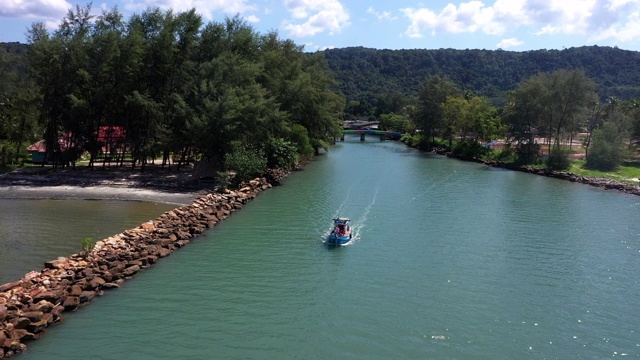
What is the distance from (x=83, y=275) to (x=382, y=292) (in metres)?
12.5

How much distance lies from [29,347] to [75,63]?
32901 millimetres

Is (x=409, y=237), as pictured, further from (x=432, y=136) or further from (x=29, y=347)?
(x=432, y=136)

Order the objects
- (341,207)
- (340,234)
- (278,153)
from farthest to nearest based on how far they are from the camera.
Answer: (278,153)
(341,207)
(340,234)

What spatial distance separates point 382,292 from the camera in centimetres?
2095

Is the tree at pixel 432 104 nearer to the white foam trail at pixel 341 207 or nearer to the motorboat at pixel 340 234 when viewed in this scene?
the white foam trail at pixel 341 207

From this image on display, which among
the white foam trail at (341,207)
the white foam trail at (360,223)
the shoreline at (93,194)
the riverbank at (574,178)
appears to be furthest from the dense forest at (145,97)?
the riverbank at (574,178)

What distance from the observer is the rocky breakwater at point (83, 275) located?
16859mm

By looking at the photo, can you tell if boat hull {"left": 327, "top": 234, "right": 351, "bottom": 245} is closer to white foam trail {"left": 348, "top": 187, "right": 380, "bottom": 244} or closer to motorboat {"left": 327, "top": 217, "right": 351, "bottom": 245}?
motorboat {"left": 327, "top": 217, "right": 351, "bottom": 245}

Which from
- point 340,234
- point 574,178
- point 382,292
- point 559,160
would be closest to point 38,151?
point 340,234

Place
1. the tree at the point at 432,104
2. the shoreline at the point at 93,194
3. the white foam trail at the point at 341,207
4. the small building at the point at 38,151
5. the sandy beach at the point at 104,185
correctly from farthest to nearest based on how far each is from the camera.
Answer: the tree at the point at 432,104 < the small building at the point at 38,151 < the sandy beach at the point at 104,185 < the shoreline at the point at 93,194 < the white foam trail at the point at 341,207

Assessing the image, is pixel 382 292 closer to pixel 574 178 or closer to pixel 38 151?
pixel 574 178

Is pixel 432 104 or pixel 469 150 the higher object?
pixel 432 104

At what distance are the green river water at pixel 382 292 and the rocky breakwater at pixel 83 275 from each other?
501 millimetres

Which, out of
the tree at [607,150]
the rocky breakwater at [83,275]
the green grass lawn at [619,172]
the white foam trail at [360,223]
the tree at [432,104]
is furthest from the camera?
the tree at [432,104]
